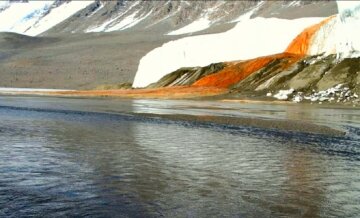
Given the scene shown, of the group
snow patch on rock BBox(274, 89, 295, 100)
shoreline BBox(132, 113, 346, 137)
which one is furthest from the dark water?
snow patch on rock BBox(274, 89, 295, 100)

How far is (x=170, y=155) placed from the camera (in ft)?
44.7

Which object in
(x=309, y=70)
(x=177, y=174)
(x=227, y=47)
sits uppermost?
(x=227, y=47)

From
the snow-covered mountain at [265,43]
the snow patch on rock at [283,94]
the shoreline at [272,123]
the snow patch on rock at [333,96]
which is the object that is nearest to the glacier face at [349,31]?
the snow-covered mountain at [265,43]

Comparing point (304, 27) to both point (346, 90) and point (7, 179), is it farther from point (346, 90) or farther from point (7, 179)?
→ point (7, 179)

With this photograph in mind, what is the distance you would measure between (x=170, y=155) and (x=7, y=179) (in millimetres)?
4669

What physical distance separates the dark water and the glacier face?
2916 centimetres

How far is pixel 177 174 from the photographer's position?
36.1 feet

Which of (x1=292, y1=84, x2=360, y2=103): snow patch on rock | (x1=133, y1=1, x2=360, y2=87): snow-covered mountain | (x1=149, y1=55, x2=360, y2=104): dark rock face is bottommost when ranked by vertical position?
(x1=292, y1=84, x2=360, y2=103): snow patch on rock

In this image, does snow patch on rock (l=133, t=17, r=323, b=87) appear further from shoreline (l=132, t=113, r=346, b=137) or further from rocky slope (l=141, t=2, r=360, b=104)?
shoreline (l=132, t=113, r=346, b=137)

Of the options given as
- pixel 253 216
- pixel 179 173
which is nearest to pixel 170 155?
pixel 179 173

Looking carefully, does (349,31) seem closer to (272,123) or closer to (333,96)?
(333,96)

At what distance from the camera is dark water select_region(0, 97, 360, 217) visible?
8.39 m

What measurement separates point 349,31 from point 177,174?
39.8 m

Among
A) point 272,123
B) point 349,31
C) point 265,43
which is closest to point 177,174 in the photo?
point 272,123
